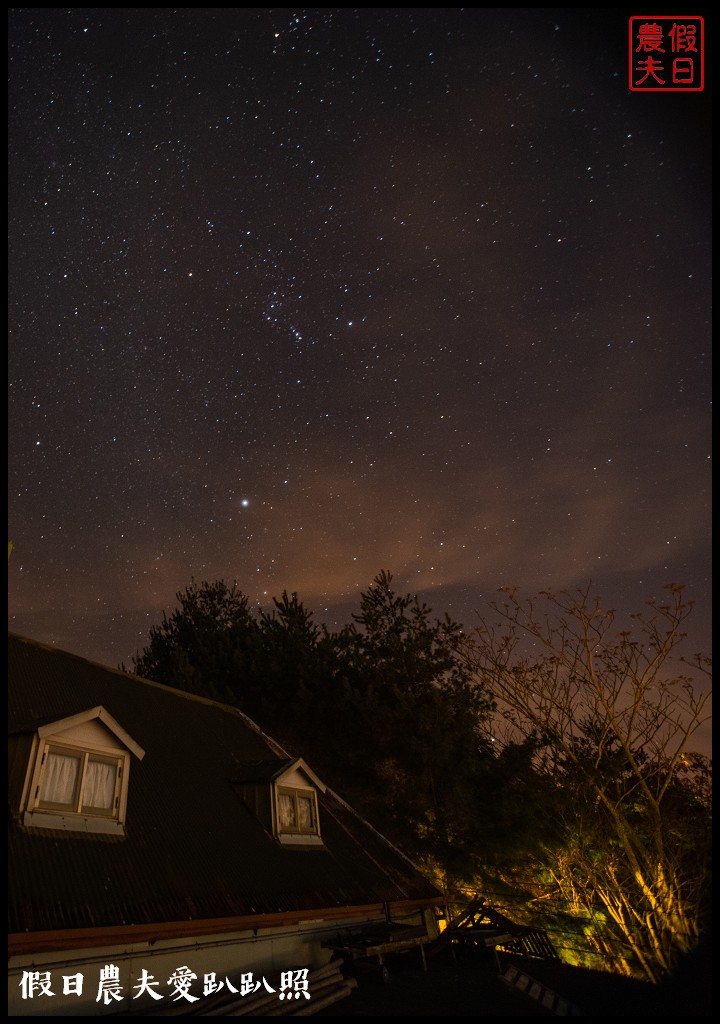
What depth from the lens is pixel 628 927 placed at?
20.2 metres

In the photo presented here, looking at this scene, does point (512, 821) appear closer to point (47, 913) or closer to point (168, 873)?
point (168, 873)

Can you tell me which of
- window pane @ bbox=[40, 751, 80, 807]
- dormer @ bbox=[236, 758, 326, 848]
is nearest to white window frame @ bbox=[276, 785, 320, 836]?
dormer @ bbox=[236, 758, 326, 848]

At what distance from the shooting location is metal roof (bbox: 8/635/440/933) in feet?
30.8

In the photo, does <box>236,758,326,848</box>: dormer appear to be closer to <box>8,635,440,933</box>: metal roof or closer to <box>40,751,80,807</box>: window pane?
<box>8,635,440,933</box>: metal roof

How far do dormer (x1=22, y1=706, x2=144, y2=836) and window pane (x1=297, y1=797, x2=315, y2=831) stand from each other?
5.32 metres

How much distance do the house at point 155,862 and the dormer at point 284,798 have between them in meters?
0.04

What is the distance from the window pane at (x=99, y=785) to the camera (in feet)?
36.1

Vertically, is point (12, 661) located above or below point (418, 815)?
above

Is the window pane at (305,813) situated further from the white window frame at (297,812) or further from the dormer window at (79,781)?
the dormer window at (79,781)

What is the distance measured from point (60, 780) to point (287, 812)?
6435 mm

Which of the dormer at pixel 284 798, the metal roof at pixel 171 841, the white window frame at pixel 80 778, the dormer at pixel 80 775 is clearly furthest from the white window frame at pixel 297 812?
the white window frame at pixel 80 778

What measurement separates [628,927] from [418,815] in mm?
8433

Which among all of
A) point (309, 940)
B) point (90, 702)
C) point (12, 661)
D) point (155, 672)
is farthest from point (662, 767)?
point (155, 672)

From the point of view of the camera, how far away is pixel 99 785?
1123 centimetres
